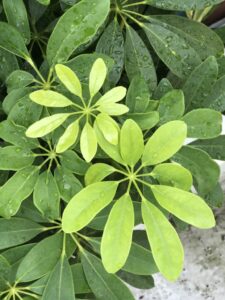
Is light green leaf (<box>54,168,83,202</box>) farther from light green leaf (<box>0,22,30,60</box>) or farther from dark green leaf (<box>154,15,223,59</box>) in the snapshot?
dark green leaf (<box>154,15,223,59</box>)

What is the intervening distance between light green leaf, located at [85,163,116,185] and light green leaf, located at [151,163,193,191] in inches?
2.6

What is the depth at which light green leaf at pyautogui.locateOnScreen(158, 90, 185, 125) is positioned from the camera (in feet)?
2.42

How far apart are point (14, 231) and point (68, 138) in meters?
0.24

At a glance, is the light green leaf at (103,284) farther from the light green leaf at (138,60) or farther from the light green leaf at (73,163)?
the light green leaf at (138,60)

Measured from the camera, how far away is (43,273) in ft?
2.57

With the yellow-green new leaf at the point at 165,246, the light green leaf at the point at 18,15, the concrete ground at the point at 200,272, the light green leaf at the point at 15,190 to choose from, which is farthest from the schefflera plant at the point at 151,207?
the concrete ground at the point at 200,272

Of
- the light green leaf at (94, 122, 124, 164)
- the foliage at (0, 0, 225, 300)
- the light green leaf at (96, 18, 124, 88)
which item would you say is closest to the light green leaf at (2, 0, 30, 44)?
the foliage at (0, 0, 225, 300)

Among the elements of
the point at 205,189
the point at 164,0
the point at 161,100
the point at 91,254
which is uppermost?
the point at 164,0

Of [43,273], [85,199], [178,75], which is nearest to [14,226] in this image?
[43,273]

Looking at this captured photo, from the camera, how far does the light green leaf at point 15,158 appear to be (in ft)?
2.32

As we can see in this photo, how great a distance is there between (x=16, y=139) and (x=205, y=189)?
292mm

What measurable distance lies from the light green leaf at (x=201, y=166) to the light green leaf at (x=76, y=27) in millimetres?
227

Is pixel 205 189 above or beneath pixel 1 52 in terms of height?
beneath

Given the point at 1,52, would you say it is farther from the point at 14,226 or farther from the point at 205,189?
the point at 205,189
